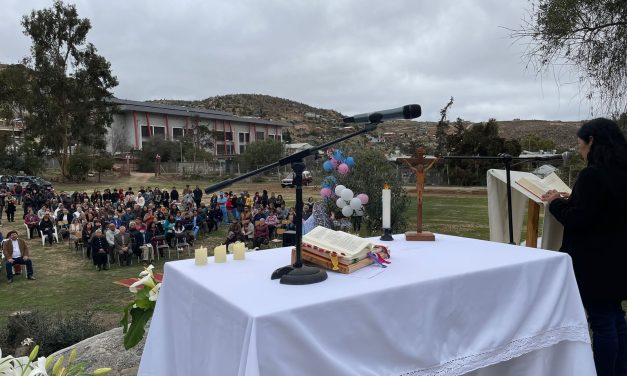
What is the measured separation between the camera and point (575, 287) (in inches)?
96.2

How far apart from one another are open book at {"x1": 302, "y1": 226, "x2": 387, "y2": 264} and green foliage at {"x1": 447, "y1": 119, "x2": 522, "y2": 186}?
1192 inches

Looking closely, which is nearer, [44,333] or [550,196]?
Result: [550,196]

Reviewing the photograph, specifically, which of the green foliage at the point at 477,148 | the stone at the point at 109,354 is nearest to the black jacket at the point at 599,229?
the stone at the point at 109,354

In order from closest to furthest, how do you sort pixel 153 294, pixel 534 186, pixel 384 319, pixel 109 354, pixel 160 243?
pixel 384 319 → pixel 153 294 → pixel 534 186 → pixel 109 354 → pixel 160 243

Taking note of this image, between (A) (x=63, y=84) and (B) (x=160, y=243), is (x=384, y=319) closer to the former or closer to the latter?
(B) (x=160, y=243)

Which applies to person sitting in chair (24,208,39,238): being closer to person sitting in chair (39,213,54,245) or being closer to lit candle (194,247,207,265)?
person sitting in chair (39,213,54,245)

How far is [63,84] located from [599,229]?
139 feet

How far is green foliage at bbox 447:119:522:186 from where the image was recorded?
31250 millimetres

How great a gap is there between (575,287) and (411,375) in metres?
1.15

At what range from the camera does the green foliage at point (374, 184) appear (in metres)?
11.3

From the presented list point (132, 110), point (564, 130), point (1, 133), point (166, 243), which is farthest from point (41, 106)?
point (564, 130)

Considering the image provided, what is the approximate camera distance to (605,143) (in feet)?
8.55

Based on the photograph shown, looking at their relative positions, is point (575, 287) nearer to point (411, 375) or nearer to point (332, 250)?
point (411, 375)

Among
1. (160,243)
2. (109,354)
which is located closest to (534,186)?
(109,354)
